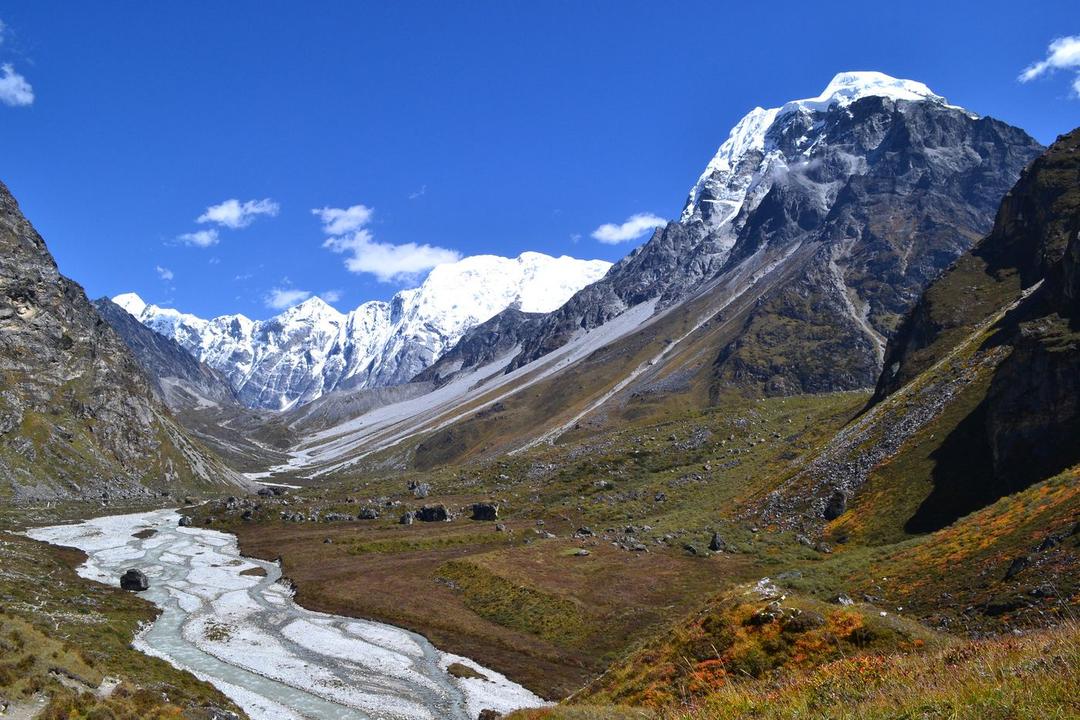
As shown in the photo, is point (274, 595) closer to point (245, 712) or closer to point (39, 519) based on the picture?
point (245, 712)

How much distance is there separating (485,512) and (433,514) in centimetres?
1109

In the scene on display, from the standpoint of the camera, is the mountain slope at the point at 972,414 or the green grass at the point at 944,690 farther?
the mountain slope at the point at 972,414

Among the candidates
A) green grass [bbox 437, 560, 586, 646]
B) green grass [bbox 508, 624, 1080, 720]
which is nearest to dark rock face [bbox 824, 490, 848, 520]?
green grass [bbox 437, 560, 586, 646]

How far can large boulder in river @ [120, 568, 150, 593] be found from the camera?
7406cm

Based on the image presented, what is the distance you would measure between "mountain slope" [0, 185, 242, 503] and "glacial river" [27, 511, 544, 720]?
85.6 m

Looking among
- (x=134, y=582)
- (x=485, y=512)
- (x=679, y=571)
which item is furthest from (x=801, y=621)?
(x=485, y=512)

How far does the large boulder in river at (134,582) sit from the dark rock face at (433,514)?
5740 centimetres

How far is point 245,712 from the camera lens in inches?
1540

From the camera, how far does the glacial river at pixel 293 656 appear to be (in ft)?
141

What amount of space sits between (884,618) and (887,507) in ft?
146

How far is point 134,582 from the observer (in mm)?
74438

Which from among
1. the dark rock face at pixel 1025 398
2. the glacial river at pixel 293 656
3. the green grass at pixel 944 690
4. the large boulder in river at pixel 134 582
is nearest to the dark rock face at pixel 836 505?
the dark rock face at pixel 1025 398

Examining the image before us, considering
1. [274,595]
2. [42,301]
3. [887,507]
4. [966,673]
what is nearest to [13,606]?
[274,595]

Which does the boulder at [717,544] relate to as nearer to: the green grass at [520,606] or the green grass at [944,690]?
the green grass at [520,606]
